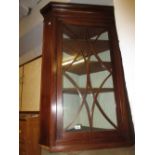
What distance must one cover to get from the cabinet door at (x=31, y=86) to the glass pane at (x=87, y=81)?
1132mm

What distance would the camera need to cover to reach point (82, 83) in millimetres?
1152

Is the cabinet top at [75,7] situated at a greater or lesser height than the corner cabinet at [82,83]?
greater

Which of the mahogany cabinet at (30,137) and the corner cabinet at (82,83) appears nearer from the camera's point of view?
the corner cabinet at (82,83)

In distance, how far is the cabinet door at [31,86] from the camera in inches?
89.8

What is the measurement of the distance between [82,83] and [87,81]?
1.1 inches

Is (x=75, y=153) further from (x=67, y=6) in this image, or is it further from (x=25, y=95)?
(x=25, y=95)

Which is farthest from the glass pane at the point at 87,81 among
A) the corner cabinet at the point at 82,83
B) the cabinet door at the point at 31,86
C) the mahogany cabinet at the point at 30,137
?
the cabinet door at the point at 31,86

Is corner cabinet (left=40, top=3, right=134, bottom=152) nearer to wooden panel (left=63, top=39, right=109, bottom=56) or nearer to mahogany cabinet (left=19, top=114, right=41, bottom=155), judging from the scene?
wooden panel (left=63, top=39, right=109, bottom=56)

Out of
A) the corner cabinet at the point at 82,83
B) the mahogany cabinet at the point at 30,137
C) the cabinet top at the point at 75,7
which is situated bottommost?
the mahogany cabinet at the point at 30,137

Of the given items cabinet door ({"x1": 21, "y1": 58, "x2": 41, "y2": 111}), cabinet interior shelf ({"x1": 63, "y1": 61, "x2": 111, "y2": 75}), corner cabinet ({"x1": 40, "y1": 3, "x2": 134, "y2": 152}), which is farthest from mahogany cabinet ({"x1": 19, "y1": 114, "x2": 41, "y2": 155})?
cabinet interior shelf ({"x1": 63, "y1": 61, "x2": 111, "y2": 75})

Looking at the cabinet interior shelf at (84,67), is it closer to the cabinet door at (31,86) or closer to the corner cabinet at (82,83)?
the corner cabinet at (82,83)

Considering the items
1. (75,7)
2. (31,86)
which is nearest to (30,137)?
(31,86)

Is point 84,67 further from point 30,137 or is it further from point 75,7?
point 30,137
